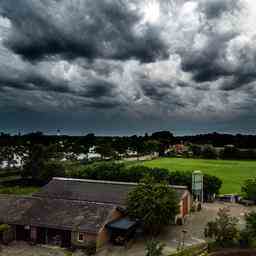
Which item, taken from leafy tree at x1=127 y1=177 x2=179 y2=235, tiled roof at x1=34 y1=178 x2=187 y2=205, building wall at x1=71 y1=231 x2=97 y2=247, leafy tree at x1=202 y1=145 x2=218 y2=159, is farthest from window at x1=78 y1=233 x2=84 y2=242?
leafy tree at x1=202 y1=145 x2=218 y2=159

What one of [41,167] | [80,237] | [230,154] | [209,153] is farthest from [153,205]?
[230,154]

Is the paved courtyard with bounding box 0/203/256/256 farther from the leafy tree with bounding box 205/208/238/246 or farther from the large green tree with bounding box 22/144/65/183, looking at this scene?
the large green tree with bounding box 22/144/65/183

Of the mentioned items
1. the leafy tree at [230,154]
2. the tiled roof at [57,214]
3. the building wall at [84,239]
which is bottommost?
the building wall at [84,239]

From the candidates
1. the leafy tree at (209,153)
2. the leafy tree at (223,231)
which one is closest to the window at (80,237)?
the leafy tree at (223,231)

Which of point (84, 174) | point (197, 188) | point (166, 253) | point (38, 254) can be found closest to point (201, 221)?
point (197, 188)

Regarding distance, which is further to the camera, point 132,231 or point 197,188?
point 197,188

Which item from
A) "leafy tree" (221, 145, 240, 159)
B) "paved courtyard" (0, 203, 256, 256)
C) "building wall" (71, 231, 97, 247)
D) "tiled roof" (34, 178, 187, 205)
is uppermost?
"leafy tree" (221, 145, 240, 159)

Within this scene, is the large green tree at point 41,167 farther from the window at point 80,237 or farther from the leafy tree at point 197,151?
the leafy tree at point 197,151

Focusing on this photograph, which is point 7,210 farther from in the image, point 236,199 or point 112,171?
point 236,199
